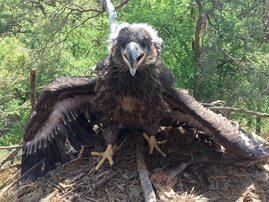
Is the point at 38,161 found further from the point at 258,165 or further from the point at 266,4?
the point at 266,4

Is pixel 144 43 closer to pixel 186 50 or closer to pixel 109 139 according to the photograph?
pixel 109 139

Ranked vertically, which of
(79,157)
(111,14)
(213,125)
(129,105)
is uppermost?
(111,14)

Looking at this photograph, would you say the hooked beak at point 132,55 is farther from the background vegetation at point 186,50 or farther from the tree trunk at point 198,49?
the tree trunk at point 198,49

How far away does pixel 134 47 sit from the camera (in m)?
3.72

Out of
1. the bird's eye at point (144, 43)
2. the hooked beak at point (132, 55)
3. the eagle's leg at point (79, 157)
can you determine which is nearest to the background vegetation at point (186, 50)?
the eagle's leg at point (79, 157)

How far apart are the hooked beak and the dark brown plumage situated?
0.02 meters

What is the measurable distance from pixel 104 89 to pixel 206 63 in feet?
9.06

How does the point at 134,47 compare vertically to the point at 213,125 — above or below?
above

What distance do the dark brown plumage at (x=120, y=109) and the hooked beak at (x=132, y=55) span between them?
21 millimetres

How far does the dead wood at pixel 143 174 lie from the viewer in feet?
11.7

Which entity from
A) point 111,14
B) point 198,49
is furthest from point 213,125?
point 198,49

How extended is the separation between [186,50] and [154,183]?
15.4 ft

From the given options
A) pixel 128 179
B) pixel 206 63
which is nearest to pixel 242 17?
pixel 206 63

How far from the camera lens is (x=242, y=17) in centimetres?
679
